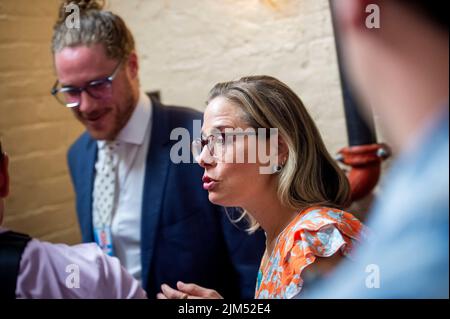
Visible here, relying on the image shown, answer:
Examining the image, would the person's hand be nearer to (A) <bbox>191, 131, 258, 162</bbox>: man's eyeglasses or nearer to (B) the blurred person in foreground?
(B) the blurred person in foreground

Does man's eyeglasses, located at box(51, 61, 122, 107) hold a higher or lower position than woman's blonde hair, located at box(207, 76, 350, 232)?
higher

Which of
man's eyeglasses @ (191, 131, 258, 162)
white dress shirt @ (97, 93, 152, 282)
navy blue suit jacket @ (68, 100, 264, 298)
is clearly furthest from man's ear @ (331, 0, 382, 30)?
white dress shirt @ (97, 93, 152, 282)

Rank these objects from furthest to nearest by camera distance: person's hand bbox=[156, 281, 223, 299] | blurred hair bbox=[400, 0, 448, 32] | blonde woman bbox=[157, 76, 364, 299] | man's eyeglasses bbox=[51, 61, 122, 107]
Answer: man's eyeglasses bbox=[51, 61, 122, 107] < person's hand bbox=[156, 281, 223, 299] < blonde woman bbox=[157, 76, 364, 299] < blurred hair bbox=[400, 0, 448, 32]

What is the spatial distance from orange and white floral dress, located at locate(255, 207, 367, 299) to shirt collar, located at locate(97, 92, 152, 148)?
1.21ft

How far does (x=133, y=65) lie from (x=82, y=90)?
12 cm

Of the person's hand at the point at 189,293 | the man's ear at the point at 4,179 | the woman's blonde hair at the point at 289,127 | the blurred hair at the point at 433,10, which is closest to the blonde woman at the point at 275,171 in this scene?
the woman's blonde hair at the point at 289,127

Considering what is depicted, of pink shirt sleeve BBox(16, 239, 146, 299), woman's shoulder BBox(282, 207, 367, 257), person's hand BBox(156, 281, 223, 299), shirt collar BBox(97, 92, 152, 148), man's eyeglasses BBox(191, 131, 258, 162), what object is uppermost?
shirt collar BBox(97, 92, 152, 148)

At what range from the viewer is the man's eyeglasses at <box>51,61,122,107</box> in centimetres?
108

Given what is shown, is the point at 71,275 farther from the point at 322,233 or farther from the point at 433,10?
the point at 433,10

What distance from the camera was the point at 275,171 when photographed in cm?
86

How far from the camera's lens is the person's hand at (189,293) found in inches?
38.0

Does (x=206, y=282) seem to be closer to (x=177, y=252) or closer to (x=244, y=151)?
(x=177, y=252)

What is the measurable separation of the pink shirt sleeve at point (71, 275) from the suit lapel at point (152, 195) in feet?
0.20
